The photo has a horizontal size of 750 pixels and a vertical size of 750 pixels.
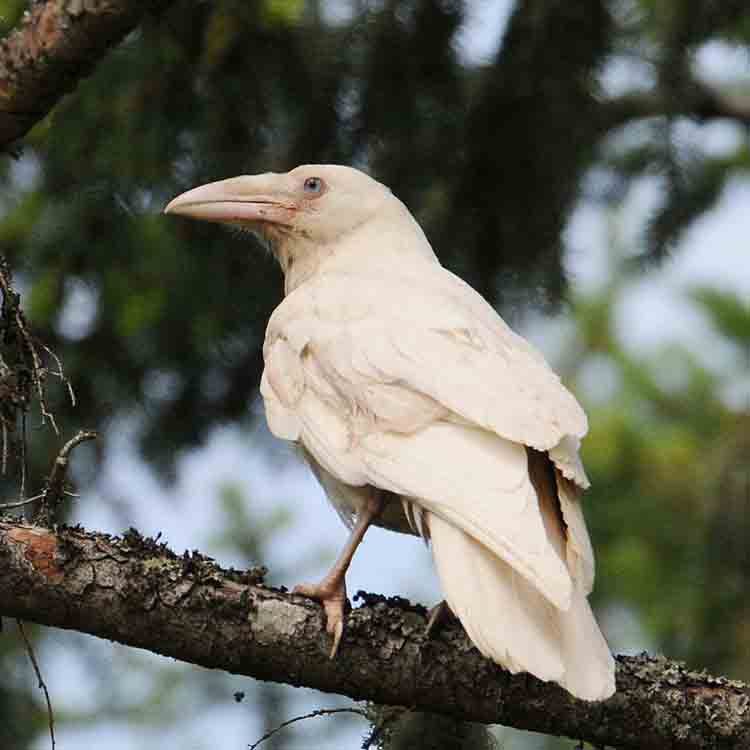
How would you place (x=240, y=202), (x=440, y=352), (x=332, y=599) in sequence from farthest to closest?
(x=240, y=202) < (x=440, y=352) < (x=332, y=599)

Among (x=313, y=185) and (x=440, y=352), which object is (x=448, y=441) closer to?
(x=440, y=352)

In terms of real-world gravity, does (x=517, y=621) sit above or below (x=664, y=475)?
above

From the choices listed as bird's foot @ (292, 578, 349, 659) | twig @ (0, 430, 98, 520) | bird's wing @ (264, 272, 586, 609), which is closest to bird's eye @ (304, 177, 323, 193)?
bird's wing @ (264, 272, 586, 609)

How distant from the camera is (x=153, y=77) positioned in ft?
18.0

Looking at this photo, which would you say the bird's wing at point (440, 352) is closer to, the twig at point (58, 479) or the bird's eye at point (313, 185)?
the bird's eye at point (313, 185)

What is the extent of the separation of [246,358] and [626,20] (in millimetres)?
1977

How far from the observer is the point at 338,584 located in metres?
4.14

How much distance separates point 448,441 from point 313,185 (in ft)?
5.52

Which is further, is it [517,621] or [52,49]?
[52,49]

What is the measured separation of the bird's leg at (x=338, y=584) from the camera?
3912 millimetres

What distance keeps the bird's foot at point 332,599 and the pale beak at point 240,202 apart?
1.50 metres

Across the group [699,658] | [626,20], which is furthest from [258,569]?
[626,20]

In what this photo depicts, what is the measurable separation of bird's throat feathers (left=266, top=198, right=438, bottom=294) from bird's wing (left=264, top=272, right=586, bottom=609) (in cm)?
49

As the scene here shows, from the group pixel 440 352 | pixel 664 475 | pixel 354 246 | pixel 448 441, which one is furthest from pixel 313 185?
pixel 664 475
